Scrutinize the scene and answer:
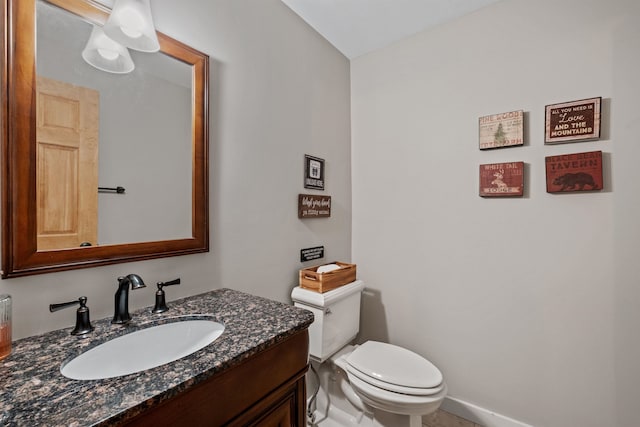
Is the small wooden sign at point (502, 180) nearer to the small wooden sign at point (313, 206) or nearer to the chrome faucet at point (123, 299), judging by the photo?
the small wooden sign at point (313, 206)

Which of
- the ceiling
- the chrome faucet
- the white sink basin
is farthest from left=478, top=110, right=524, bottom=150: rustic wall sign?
the chrome faucet

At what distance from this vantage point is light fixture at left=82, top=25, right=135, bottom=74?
89cm

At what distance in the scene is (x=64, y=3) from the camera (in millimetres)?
833

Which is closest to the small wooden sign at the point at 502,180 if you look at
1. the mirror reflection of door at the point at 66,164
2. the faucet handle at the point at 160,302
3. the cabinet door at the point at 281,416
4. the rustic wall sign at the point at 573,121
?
the rustic wall sign at the point at 573,121

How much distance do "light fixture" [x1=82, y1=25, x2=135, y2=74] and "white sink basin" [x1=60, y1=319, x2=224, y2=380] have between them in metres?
0.87

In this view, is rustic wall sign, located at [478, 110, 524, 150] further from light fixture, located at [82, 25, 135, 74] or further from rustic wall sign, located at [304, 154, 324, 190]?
light fixture, located at [82, 25, 135, 74]

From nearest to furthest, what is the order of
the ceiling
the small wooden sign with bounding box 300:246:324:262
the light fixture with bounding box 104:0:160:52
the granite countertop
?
the granite countertop, the light fixture with bounding box 104:0:160:52, the ceiling, the small wooden sign with bounding box 300:246:324:262

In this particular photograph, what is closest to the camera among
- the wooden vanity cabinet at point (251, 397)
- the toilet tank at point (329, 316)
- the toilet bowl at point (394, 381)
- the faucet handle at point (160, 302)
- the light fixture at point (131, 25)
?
the wooden vanity cabinet at point (251, 397)

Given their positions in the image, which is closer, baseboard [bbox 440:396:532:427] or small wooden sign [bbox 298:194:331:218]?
baseboard [bbox 440:396:532:427]

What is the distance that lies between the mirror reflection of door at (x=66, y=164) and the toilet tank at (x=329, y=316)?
98 centimetres

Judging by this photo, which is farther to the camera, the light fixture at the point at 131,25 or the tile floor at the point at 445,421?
the tile floor at the point at 445,421

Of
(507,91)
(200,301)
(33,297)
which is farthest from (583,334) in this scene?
(33,297)

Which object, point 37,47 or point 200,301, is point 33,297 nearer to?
point 200,301

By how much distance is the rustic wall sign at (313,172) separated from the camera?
171 centimetres
